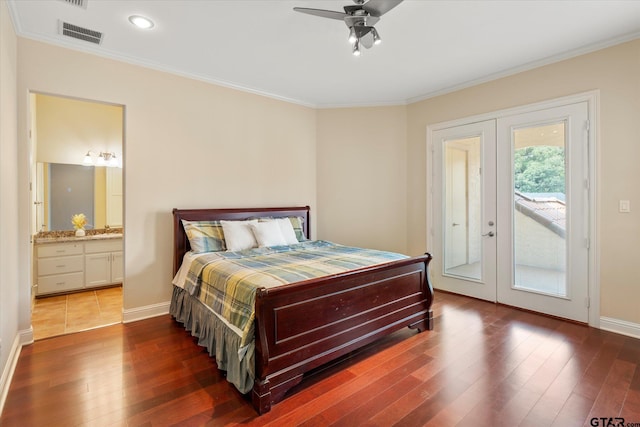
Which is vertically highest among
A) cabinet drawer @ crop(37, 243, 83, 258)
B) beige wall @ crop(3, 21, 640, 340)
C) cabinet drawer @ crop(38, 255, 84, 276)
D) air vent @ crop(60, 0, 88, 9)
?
air vent @ crop(60, 0, 88, 9)

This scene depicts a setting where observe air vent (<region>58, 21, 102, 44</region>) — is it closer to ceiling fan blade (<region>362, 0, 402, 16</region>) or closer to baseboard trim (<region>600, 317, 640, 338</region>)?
ceiling fan blade (<region>362, 0, 402, 16</region>)

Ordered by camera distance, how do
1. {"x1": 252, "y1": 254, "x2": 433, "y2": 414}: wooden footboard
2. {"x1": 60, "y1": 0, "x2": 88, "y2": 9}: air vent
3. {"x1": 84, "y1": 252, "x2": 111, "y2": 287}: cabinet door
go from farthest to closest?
{"x1": 84, "y1": 252, "x2": 111, "y2": 287}: cabinet door, {"x1": 60, "y1": 0, "x2": 88, "y2": 9}: air vent, {"x1": 252, "y1": 254, "x2": 433, "y2": 414}: wooden footboard

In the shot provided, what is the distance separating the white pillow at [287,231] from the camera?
154 inches

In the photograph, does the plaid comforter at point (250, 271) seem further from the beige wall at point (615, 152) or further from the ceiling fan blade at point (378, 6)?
the beige wall at point (615, 152)

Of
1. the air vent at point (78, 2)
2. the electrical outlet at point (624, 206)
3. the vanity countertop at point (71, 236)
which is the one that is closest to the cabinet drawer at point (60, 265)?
the vanity countertop at point (71, 236)

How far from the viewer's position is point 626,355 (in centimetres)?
255

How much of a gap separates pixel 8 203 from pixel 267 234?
7.33 feet

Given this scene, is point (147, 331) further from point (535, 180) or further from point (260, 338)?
point (535, 180)

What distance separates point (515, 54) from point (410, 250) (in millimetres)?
2814

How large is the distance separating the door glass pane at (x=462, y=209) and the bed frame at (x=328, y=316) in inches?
55.2

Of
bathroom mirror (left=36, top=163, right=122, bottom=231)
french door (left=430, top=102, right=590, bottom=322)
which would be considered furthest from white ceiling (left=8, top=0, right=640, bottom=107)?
bathroom mirror (left=36, top=163, right=122, bottom=231)

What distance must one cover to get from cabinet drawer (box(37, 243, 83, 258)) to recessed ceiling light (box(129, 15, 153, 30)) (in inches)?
126

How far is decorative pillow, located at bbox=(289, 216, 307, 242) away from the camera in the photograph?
428cm

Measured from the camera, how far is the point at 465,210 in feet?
13.9
